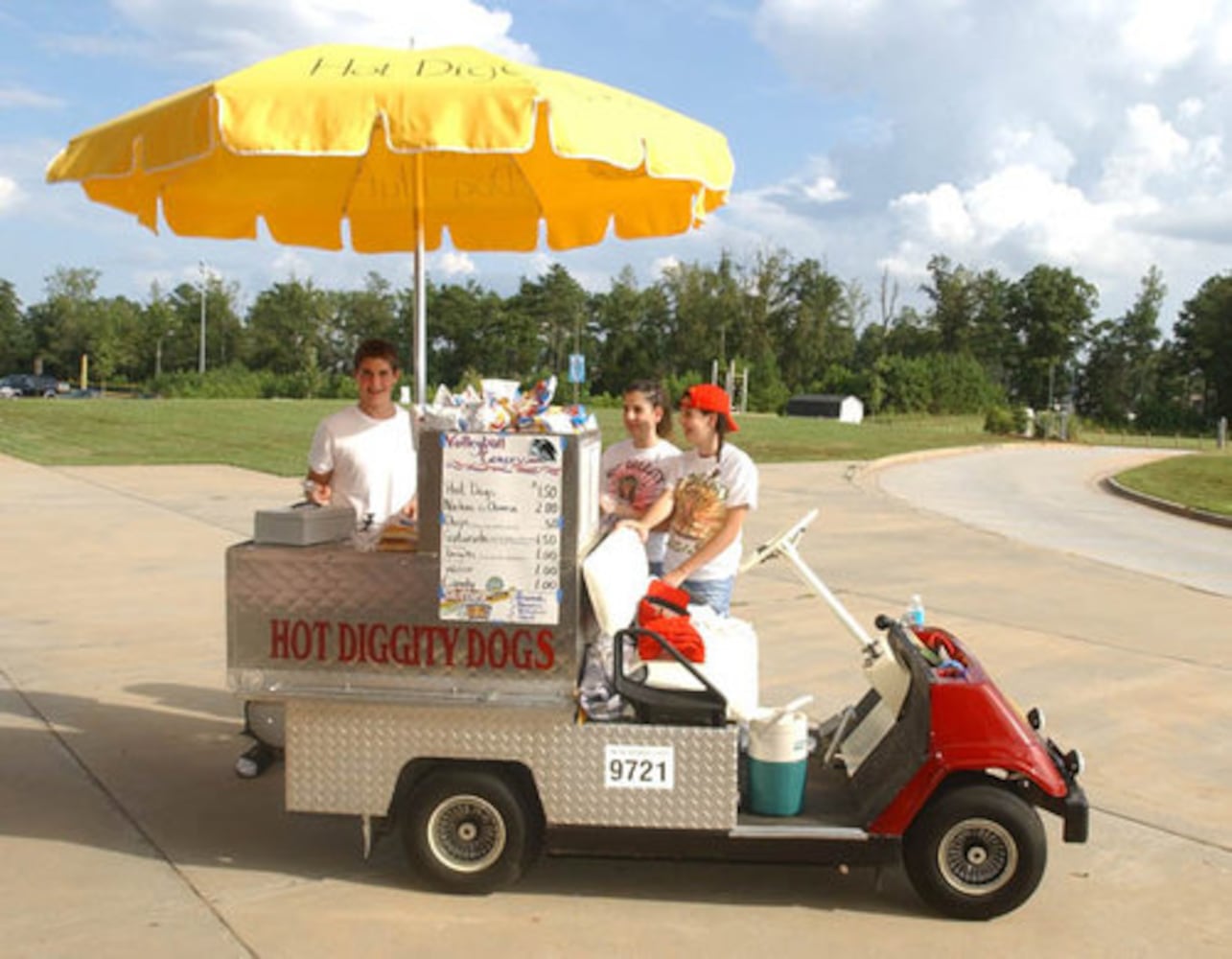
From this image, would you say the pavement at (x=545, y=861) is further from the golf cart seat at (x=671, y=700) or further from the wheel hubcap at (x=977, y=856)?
the golf cart seat at (x=671, y=700)

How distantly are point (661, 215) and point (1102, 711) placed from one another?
3343 mm

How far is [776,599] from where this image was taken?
28.9ft

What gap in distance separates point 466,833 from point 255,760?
1384mm

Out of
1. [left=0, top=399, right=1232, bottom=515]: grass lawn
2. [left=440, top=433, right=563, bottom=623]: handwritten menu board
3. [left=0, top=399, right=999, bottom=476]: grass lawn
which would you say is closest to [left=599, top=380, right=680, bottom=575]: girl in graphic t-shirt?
[left=440, top=433, right=563, bottom=623]: handwritten menu board

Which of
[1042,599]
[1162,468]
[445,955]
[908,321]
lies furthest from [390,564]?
[908,321]

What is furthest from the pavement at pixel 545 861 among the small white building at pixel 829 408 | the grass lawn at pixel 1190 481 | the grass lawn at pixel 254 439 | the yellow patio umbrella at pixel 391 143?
the small white building at pixel 829 408

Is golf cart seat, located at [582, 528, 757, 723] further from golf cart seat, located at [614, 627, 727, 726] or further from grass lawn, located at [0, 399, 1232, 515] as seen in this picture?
grass lawn, located at [0, 399, 1232, 515]

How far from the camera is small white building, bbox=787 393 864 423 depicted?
54500mm

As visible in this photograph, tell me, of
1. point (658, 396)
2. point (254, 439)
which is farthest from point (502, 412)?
point (254, 439)

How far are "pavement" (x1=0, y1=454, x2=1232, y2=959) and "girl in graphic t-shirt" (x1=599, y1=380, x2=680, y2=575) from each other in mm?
1359

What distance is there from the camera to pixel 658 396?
483 centimetres

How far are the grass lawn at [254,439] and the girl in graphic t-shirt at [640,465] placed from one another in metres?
14.2

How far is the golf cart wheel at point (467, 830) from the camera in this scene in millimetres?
3705

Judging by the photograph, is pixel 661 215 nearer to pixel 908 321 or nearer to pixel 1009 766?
pixel 1009 766
